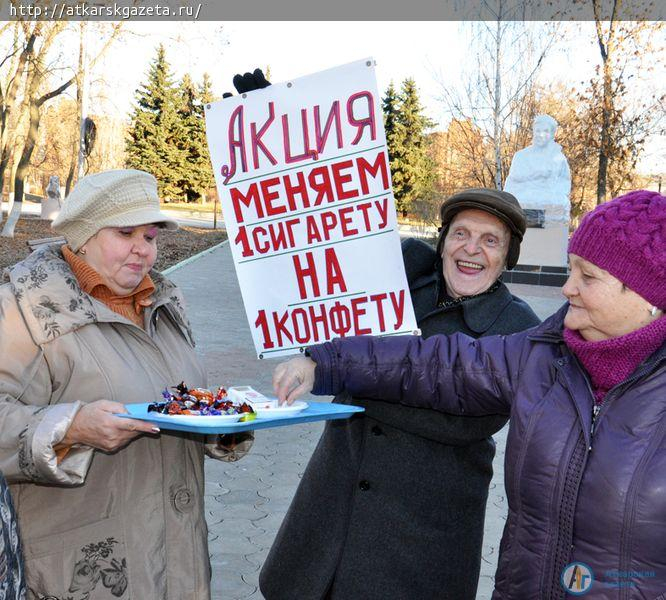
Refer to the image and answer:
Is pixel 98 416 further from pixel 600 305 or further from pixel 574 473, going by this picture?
pixel 600 305

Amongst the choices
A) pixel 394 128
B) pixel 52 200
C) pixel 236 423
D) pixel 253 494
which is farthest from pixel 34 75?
pixel 394 128

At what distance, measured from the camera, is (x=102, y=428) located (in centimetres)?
217

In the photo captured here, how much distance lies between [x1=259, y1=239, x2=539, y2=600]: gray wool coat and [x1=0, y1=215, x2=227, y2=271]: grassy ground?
16111 millimetres

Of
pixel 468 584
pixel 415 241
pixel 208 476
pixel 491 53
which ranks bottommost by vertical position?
pixel 208 476

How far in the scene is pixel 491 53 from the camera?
23.1 m

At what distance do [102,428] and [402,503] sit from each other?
105 centimetres

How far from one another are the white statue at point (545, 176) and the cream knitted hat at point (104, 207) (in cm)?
1859

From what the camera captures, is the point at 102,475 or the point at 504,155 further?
the point at 504,155

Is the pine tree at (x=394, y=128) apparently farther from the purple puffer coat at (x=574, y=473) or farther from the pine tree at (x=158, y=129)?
the purple puffer coat at (x=574, y=473)

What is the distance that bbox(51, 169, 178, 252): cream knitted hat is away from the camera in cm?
250

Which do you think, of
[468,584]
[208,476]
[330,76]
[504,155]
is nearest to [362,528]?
[468,584]

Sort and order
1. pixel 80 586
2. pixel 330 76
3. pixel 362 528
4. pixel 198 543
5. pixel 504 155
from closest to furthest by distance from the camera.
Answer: pixel 80 586, pixel 198 543, pixel 362 528, pixel 330 76, pixel 504 155

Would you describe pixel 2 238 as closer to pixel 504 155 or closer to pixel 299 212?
pixel 504 155

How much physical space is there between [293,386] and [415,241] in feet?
3.06
